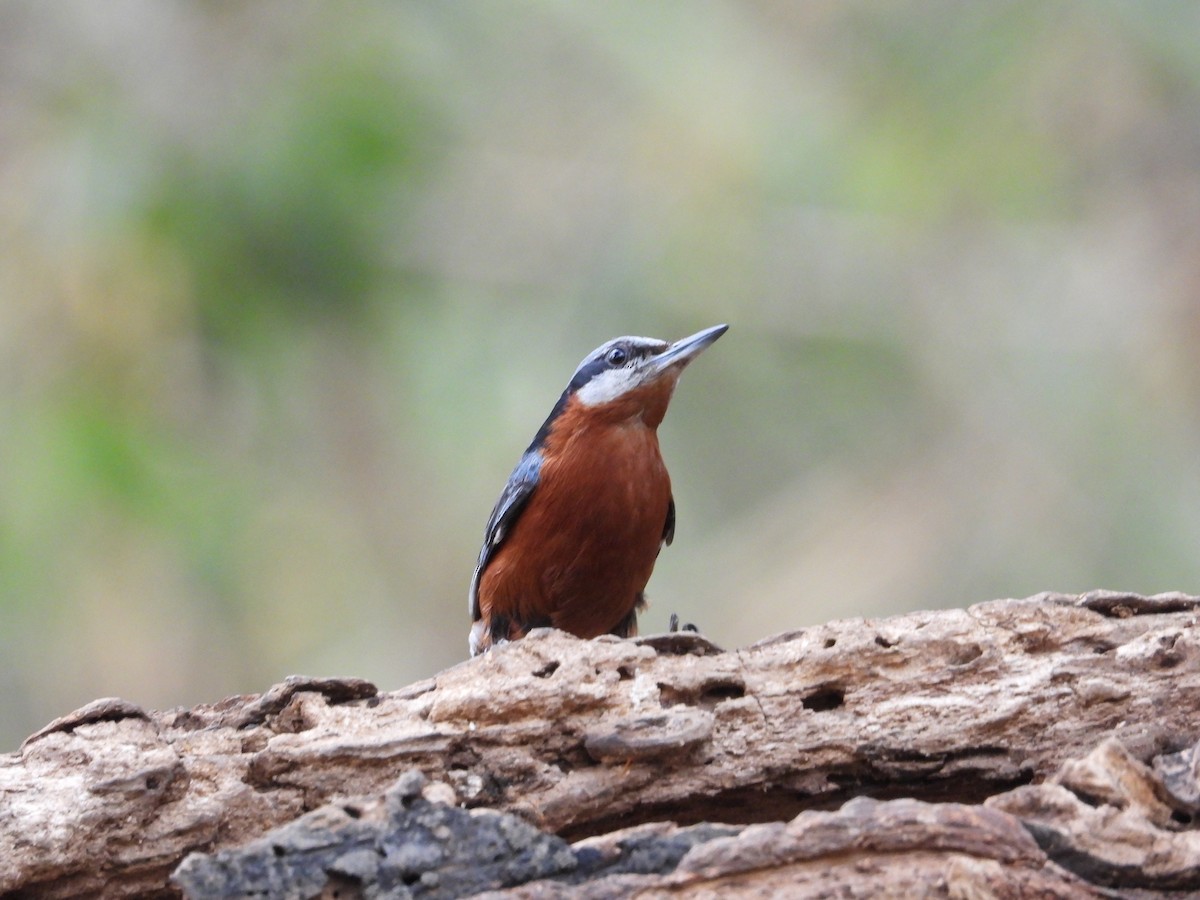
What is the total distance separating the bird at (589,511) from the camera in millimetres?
5883

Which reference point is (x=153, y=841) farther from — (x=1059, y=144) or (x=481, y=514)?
(x=1059, y=144)

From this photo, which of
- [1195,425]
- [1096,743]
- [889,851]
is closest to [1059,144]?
[1195,425]

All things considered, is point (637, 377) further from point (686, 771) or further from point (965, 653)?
point (686, 771)

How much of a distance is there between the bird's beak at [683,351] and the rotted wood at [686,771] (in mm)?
2226

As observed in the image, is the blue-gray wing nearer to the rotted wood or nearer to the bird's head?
the bird's head

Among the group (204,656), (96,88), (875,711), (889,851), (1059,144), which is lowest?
(889,851)

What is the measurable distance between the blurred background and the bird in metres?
3.76

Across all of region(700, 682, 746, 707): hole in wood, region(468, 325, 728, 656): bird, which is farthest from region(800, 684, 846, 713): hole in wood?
region(468, 325, 728, 656): bird

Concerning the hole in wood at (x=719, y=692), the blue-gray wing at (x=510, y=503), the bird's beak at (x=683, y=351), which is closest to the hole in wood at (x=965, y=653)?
the hole in wood at (x=719, y=692)

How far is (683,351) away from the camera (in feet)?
20.1

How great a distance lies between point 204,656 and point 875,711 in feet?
23.1

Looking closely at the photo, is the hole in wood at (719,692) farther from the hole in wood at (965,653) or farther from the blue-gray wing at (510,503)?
the blue-gray wing at (510,503)

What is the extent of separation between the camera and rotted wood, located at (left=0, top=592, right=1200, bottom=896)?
293cm

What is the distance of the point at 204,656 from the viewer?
980cm
